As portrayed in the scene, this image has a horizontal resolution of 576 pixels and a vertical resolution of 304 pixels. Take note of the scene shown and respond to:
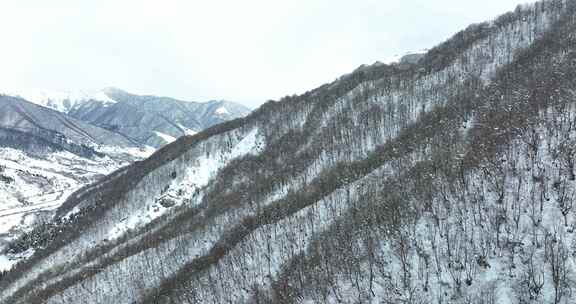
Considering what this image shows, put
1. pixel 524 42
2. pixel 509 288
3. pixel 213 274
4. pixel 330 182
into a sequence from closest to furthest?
1. pixel 509 288
2. pixel 213 274
3. pixel 330 182
4. pixel 524 42

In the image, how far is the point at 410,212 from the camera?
31875 millimetres

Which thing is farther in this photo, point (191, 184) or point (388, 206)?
point (191, 184)

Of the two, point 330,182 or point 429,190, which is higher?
point 429,190

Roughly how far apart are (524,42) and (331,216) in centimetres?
9012

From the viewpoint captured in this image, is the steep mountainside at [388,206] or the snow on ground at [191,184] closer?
the steep mountainside at [388,206]

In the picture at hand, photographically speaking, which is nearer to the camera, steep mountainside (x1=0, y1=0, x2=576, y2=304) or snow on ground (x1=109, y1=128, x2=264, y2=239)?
steep mountainside (x1=0, y1=0, x2=576, y2=304)

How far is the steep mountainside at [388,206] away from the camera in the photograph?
955 inches

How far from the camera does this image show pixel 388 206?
119 ft

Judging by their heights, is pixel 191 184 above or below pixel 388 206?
below

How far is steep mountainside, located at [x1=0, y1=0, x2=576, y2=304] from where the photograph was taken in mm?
24266

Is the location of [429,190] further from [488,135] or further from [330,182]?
[330,182]

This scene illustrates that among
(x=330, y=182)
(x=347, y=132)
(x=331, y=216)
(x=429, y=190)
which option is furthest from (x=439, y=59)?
(x=429, y=190)

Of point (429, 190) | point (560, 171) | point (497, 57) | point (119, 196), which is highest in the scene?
point (497, 57)

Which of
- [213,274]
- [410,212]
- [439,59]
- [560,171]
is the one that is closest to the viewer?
[560,171]
